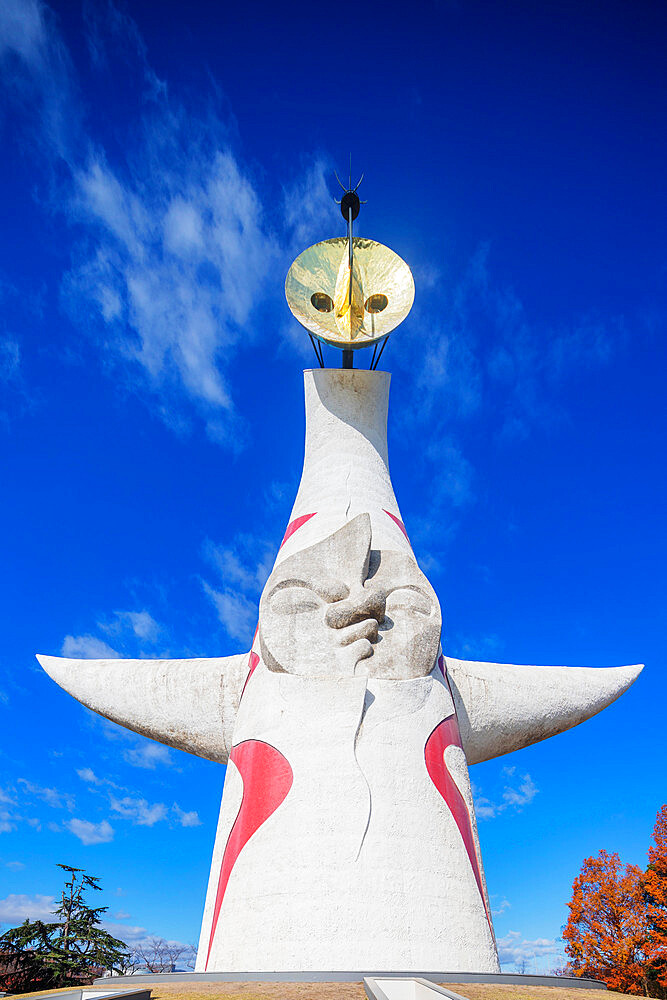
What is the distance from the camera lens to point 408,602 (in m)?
8.32

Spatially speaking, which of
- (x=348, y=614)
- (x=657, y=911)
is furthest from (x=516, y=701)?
(x=657, y=911)

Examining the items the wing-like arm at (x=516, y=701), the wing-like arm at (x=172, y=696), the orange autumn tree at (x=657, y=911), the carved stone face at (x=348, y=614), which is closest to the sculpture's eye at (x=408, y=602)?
the carved stone face at (x=348, y=614)

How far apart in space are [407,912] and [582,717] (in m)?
5.11

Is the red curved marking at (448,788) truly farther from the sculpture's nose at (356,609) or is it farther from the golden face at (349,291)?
the golden face at (349,291)

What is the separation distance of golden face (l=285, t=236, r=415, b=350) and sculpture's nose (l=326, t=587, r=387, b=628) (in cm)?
510

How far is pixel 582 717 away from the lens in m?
10.5

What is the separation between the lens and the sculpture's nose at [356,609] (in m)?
7.95

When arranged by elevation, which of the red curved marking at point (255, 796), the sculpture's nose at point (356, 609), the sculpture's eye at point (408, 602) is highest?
the sculpture's eye at point (408, 602)

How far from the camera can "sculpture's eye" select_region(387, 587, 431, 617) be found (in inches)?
326

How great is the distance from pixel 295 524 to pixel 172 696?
2942 mm

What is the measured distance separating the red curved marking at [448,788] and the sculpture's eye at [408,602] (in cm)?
127

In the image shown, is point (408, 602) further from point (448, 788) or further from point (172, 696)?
point (172, 696)

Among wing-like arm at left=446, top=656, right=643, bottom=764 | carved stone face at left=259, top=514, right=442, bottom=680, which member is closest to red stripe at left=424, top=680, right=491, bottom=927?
carved stone face at left=259, top=514, right=442, bottom=680

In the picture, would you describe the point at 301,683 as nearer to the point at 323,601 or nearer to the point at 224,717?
the point at 323,601
